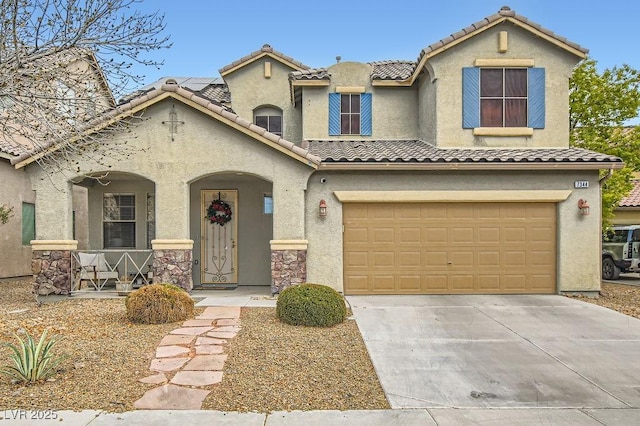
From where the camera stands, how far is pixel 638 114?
17.9 meters

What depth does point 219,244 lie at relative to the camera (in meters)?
14.6

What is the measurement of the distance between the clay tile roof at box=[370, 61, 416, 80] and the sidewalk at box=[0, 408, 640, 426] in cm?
1185

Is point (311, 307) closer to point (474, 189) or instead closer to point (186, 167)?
point (186, 167)

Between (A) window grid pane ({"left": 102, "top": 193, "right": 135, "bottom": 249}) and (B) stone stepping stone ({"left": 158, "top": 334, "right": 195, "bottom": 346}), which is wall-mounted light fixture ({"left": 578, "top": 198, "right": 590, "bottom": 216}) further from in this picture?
(A) window grid pane ({"left": 102, "top": 193, "right": 135, "bottom": 249})

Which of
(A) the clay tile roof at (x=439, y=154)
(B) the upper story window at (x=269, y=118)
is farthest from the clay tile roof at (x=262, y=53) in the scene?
(A) the clay tile roof at (x=439, y=154)

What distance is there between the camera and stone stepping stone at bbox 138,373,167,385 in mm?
6195

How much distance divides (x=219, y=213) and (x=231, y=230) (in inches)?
23.4

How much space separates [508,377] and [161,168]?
29.9 ft

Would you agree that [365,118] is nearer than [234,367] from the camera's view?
No

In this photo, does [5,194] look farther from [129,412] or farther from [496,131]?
[496,131]

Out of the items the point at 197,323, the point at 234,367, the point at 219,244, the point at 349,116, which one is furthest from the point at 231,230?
the point at 234,367

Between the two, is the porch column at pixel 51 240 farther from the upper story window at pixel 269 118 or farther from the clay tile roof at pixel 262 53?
the clay tile roof at pixel 262 53

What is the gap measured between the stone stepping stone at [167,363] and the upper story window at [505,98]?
9889 millimetres

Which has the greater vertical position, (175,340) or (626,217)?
(626,217)
